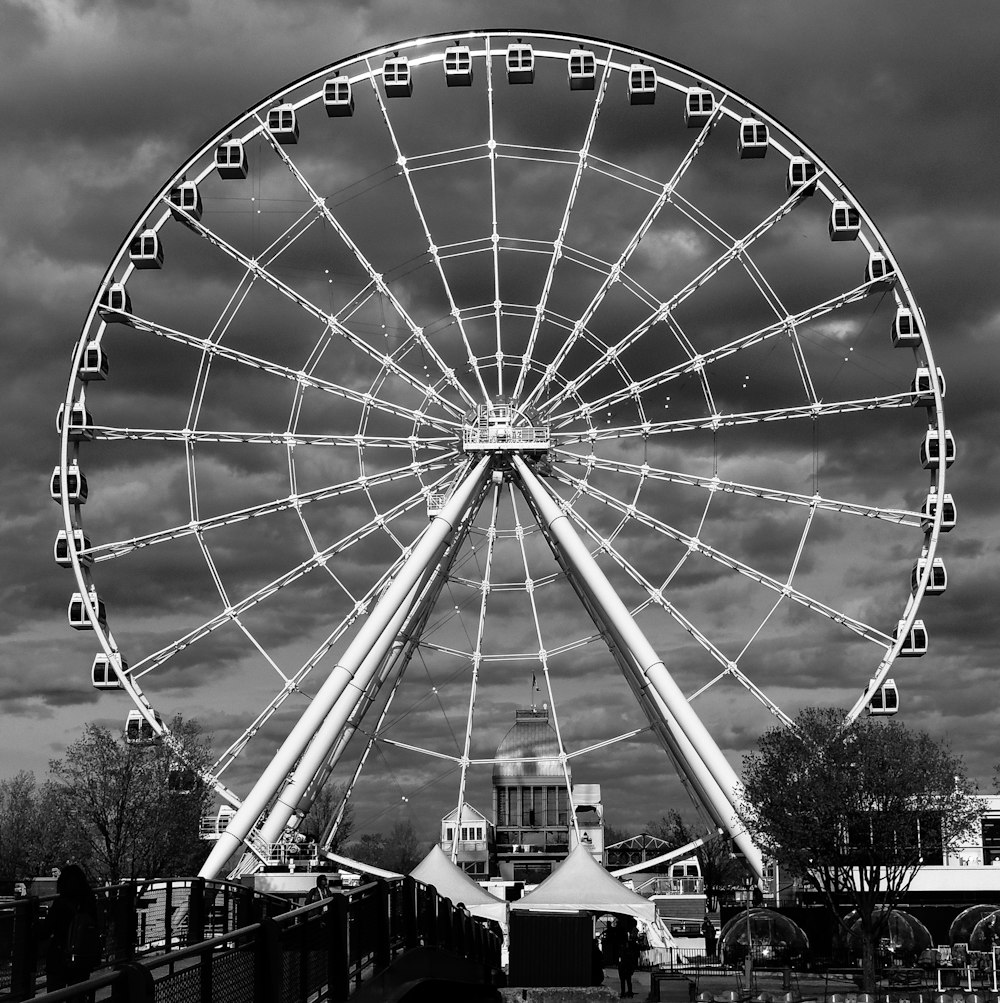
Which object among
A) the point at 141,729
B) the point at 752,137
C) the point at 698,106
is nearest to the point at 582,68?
the point at 698,106

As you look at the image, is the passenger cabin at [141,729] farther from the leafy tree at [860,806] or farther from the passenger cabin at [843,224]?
the passenger cabin at [843,224]

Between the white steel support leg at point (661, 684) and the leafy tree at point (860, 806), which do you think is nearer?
the white steel support leg at point (661, 684)

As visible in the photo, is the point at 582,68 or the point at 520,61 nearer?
the point at 520,61

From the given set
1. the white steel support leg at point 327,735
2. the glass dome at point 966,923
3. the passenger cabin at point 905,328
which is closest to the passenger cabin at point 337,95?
the white steel support leg at point 327,735

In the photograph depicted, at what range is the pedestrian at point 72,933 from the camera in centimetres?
1261

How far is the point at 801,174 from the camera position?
144ft

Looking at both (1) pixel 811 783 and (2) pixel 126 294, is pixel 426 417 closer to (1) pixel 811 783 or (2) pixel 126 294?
(2) pixel 126 294

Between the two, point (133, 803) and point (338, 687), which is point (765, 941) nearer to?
point (338, 687)

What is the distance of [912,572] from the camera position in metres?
43.9

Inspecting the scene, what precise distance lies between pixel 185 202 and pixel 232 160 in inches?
68.3

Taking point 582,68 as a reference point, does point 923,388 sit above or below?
below

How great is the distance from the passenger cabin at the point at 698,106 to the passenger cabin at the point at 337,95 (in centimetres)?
927

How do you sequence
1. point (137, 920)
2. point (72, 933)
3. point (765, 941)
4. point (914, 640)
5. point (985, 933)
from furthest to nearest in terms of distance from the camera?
point (985, 933), point (765, 941), point (914, 640), point (137, 920), point (72, 933)

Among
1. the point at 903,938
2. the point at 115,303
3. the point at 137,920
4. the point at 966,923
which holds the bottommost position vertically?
the point at 903,938
